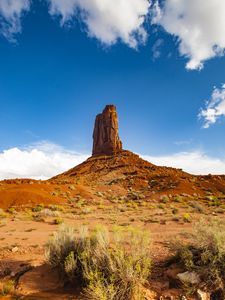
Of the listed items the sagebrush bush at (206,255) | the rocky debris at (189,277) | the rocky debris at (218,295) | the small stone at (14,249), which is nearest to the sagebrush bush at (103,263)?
the rocky debris at (189,277)

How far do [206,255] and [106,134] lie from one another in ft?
254

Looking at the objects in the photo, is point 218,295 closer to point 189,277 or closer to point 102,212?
point 189,277

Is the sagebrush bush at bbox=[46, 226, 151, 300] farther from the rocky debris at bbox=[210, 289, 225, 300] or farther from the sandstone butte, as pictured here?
the sandstone butte

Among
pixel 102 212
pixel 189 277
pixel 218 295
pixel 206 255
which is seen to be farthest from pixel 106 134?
pixel 218 295

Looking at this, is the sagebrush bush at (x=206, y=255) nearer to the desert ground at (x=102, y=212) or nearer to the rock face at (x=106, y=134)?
the desert ground at (x=102, y=212)

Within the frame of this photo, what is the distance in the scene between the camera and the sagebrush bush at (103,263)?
519 centimetres

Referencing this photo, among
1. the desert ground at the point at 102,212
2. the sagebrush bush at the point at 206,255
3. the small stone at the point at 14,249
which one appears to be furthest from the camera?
the small stone at the point at 14,249

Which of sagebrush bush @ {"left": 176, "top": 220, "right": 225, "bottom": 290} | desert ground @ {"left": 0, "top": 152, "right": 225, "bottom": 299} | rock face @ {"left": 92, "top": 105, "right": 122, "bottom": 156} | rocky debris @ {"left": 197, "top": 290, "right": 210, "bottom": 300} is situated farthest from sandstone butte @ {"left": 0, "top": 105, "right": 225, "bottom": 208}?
rocky debris @ {"left": 197, "top": 290, "right": 210, "bottom": 300}

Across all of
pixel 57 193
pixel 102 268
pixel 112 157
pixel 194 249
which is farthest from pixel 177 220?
pixel 112 157

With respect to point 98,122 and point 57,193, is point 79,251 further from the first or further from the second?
point 98,122

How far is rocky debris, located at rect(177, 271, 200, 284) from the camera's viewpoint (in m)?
5.62

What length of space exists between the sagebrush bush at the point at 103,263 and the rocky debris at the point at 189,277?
709 millimetres

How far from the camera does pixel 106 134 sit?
82812mm

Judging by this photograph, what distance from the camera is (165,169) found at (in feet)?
224
